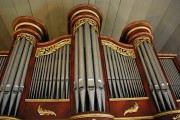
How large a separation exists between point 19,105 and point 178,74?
2864 millimetres

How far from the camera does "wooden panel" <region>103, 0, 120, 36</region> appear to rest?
13.8 feet

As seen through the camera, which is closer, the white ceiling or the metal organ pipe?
the metal organ pipe

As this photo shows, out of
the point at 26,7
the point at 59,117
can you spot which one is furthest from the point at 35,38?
the point at 59,117

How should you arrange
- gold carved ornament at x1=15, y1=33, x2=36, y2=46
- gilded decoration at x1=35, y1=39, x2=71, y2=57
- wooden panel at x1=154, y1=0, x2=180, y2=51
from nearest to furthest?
1. gilded decoration at x1=35, y1=39, x2=71, y2=57
2. gold carved ornament at x1=15, y1=33, x2=36, y2=46
3. wooden panel at x1=154, y1=0, x2=180, y2=51

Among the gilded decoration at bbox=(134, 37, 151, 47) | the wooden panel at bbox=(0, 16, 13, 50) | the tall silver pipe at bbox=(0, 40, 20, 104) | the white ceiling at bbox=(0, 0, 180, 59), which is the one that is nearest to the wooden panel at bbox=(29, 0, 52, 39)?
the white ceiling at bbox=(0, 0, 180, 59)

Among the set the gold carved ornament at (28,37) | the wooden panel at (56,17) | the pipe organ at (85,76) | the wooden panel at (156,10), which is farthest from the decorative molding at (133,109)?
the wooden panel at (56,17)

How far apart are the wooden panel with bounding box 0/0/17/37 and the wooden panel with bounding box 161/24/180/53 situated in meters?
4.08

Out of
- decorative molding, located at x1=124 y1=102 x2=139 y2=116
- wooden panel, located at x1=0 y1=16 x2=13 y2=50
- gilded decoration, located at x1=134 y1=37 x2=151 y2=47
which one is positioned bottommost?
decorative molding, located at x1=124 y1=102 x2=139 y2=116

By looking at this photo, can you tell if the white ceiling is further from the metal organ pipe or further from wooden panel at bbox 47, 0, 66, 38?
the metal organ pipe

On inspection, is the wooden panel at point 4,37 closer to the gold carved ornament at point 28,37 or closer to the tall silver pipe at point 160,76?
the gold carved ornament at point 28,37

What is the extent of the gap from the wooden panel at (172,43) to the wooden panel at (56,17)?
2.91 meters

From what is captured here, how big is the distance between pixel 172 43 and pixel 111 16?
6.50 ft

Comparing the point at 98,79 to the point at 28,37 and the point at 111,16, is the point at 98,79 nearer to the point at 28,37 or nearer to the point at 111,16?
the point at 28,37

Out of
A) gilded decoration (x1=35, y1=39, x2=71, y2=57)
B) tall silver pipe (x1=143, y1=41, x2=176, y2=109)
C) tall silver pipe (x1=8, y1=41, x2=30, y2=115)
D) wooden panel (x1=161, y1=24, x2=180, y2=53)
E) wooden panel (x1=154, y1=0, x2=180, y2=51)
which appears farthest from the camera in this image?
wooden panel (x1=161, y1=24, x2=180, y2=53)
